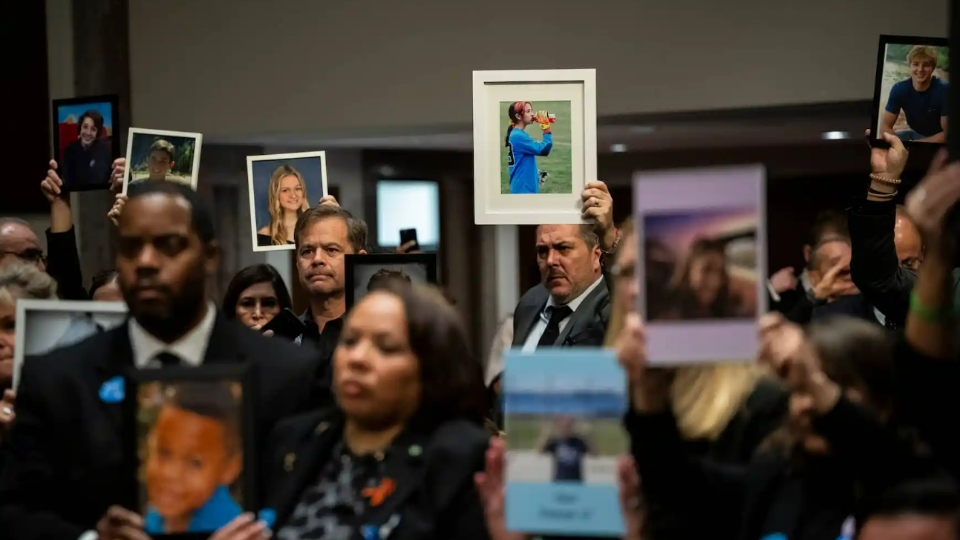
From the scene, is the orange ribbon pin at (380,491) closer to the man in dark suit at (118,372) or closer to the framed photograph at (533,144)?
the man in dark suit at (118,372)

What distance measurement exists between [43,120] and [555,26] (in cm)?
312

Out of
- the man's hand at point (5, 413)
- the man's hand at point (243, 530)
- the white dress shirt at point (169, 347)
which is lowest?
the man's hand at point (243, 530)

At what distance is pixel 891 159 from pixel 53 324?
2206 millimetres

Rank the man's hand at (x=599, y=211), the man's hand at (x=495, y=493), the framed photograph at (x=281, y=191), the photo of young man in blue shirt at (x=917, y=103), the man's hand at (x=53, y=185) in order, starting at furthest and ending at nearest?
the man's hand at (x=53, y=185) → the framed photograph at (x=281, y=191) → the photo of young man in blue shirt at (x=917, y=103) → the man's hand at (x=599, y=211) → the man's hand at (x=495, y=493)

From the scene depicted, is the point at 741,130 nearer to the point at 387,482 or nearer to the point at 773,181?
the point at 773,181

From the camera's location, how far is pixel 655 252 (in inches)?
89.0

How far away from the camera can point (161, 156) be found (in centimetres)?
464

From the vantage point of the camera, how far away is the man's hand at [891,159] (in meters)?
3.46

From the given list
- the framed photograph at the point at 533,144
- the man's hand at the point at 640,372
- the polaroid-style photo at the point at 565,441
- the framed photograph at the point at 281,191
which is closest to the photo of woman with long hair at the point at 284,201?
the framed photograph at the point at 281,191

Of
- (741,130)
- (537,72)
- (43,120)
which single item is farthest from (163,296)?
(741,130)

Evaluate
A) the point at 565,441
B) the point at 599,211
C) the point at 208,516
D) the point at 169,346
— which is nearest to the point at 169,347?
the point at 169,346

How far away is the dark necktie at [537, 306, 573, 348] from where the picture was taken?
4.18 metres

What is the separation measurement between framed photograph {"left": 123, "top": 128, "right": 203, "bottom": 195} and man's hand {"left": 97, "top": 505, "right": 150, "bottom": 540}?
2.24 metres

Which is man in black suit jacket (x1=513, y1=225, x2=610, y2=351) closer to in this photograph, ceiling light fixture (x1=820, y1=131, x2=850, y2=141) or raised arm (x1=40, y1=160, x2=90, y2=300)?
raised arm (x1=40, y1=160, x2=90, y2=300)
